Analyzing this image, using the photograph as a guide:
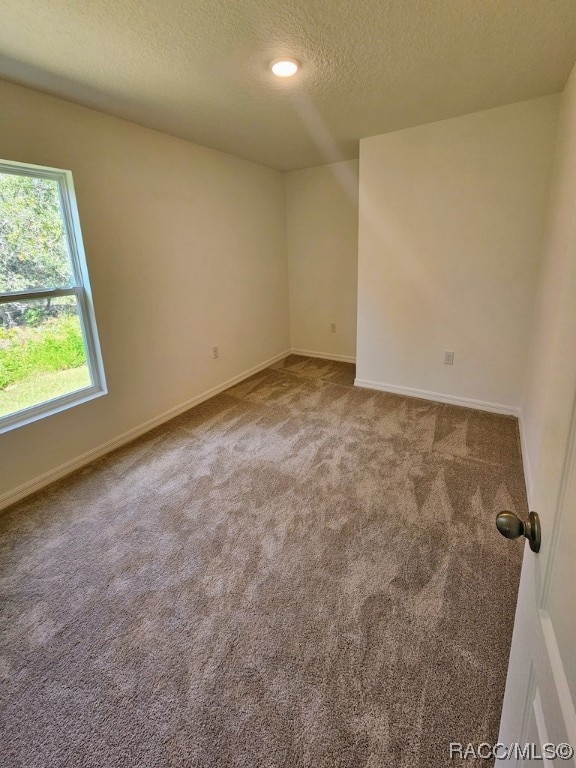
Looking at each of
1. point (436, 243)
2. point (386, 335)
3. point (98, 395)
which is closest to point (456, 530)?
point (386, 335)

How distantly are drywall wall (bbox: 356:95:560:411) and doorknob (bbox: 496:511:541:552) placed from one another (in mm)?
2634

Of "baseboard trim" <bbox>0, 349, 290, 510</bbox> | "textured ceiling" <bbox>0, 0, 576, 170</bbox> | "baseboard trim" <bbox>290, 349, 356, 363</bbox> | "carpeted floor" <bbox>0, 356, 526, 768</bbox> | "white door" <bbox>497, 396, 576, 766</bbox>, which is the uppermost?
"textured ceiling" <bbox>0, 0, 576, 170</bbox>

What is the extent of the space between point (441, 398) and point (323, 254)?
2267 mm

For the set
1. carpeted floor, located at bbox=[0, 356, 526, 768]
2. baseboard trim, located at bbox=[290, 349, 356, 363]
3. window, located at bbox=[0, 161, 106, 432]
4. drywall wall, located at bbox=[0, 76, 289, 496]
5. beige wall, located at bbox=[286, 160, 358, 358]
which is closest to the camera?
carpeted floor, located at bbox=[0, 356, 526, 768]

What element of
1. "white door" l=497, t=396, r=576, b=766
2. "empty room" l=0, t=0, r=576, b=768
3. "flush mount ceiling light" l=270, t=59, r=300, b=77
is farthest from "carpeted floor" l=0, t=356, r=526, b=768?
"flush mount ceiling light" l=270, t=59, r=300, b=77

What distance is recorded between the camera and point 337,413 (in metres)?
3.21

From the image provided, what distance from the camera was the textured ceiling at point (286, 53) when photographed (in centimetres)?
148

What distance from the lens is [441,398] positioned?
3.37 meters

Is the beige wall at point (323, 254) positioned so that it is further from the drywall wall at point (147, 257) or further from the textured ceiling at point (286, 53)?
the textured ceiling at point (286, 53)

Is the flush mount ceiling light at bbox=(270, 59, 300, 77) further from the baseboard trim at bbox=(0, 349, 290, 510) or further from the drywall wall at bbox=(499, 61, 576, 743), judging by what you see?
the baseboard trim at bbox=(0, 349, 290, 510)

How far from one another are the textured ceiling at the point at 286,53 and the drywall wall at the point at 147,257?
0.21 metres

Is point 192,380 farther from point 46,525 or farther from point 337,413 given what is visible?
point 46,525

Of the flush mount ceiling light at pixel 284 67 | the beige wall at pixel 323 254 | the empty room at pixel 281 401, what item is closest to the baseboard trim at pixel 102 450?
the empty room at pixel 281 401

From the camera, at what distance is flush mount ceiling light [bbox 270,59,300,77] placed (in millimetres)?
1845
